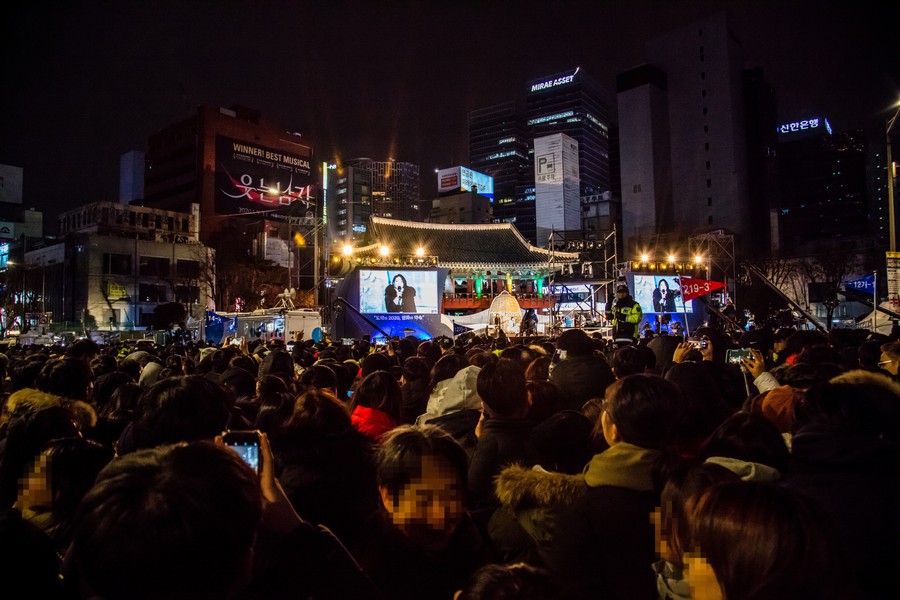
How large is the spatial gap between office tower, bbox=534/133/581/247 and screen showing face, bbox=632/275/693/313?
51.7 meters

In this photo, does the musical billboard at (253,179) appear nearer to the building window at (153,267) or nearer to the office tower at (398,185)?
the building window at (153,267)

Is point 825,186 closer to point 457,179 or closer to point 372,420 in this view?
point 457,179

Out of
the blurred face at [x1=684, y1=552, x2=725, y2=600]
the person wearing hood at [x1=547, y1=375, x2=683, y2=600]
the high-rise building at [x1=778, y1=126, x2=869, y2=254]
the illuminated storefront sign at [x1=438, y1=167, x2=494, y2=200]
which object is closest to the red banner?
the person wearing hood at [x1=547, y1=375, x2=683, y2=600]

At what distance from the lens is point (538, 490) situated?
2.46 meters

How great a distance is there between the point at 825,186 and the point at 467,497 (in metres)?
107

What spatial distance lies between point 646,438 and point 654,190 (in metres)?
65.6

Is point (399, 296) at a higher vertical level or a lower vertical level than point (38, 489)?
higher

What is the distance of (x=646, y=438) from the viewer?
265 cm

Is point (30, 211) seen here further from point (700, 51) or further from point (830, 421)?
point (830, 421)

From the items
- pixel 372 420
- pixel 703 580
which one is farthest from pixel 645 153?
pixel 703 580

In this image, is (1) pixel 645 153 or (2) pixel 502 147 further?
(2) pixel 502 147

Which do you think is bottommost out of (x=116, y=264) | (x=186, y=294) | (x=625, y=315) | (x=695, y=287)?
(x=625, y=315)

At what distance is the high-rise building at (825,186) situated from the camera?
86625 millimetres

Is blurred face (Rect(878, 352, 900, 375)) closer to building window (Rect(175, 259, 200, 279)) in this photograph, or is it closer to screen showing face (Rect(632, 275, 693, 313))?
screen showing face (Rect(632, 275, 693, 313))
